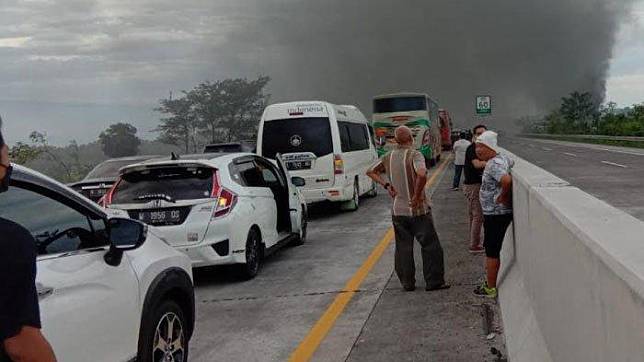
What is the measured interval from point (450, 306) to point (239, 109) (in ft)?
182

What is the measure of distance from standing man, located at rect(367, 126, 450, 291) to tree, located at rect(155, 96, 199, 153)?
44.8 metres

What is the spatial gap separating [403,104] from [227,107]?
3020 cm

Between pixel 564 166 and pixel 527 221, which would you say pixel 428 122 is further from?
pixel 527 221

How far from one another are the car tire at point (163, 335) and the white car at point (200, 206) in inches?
131

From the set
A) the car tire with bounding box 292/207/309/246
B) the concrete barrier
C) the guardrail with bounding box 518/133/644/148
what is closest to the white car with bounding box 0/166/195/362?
the concrete barrier

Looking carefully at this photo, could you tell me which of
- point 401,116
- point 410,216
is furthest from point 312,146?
point 401,116

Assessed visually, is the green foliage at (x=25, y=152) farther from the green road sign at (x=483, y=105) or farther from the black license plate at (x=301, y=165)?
the green road sign at (x=483, y=105)

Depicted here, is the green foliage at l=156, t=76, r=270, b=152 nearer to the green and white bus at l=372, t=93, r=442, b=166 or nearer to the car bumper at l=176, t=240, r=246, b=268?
the green and white bus at l=372, t=93, r=442, b=166

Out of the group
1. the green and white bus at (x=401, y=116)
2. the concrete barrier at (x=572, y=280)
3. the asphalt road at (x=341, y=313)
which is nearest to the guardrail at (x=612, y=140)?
the green and white bus at (x=401, y=116)

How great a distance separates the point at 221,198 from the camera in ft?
27.5

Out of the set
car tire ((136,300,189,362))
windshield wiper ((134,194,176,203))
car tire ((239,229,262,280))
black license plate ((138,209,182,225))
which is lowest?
car tire ((239,229,262,280))

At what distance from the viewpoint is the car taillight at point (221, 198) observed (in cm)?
830

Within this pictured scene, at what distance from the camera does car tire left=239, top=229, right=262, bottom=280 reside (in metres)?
8.58

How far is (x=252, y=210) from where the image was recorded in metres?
8.91
